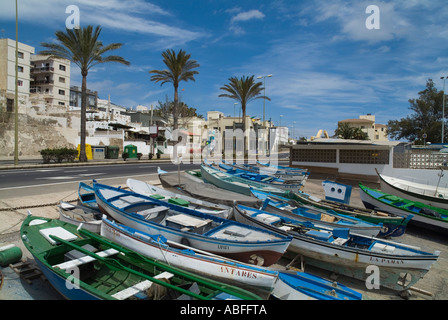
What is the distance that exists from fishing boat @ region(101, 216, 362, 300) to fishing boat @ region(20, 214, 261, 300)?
69 cm

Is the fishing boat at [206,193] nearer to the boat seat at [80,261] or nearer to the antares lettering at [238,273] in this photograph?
the antares lettering at [238,273]

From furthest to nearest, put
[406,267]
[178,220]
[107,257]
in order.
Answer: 1. [178,220]
2. [406,267]
3. [107,257]

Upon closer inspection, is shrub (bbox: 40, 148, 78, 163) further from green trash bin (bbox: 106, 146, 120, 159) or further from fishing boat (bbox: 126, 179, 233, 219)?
fishing boat (bbox: 126, 179, 233, 219)

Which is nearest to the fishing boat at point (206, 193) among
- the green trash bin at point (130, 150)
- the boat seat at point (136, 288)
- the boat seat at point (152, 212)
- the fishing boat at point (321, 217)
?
the fishing boat at point (321, 217)

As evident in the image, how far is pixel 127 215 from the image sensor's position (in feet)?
22.9

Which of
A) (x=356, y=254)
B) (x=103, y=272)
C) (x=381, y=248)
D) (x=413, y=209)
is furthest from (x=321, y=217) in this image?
(x=103, y=272)

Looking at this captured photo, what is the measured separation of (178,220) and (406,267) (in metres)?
5.31

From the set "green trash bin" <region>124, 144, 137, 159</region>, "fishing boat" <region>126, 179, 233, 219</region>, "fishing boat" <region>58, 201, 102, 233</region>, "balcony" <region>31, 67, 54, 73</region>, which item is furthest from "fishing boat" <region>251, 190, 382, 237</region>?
"balcony" <region>31, 67, 54, 73</region>

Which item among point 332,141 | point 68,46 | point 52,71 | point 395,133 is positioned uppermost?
point 52,71

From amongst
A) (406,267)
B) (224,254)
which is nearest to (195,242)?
(224,254)

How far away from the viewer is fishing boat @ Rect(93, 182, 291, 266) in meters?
5.63

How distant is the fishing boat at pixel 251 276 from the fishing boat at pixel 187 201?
232 centimetres

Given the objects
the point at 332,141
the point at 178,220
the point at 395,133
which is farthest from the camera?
the point at 395,133
